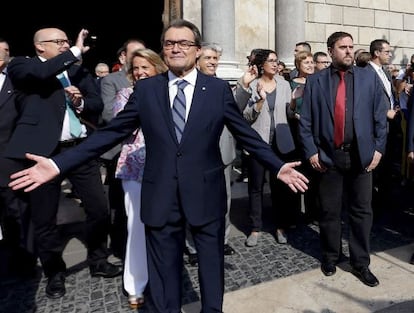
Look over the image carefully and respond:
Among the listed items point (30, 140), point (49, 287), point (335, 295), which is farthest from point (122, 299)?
point (335, 295)

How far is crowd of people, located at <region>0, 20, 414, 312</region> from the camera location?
2.24 metres

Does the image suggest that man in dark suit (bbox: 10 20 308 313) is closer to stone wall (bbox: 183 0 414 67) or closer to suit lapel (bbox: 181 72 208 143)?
suit lapel (bbox: 181 72 208 143)

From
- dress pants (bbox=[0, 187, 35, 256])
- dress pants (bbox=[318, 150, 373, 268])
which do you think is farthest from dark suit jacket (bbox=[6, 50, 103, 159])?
dress pants (bbox=[318, 150, 373, 268])

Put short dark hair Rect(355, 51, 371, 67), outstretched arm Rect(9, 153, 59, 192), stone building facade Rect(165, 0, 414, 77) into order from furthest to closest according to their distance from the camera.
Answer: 1. stone building facade Rect(165, 0, 414, 77)
2. short dark hair Rect(355, 51, 371, 67)
3. outstretched arm Rect(9, 153, 59, 192)

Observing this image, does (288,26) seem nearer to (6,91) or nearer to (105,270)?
(6,91)

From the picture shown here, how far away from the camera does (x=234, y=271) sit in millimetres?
3527

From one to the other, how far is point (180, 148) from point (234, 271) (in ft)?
5.64

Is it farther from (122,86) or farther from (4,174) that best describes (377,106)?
(4,174)

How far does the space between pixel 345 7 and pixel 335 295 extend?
7149 mm

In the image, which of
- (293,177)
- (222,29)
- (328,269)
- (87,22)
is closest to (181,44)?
(293,177)

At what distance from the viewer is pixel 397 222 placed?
464 cm

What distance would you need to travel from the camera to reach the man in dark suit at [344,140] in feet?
10.6

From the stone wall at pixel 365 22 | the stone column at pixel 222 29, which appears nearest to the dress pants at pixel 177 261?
the stone column at pixel 222 29

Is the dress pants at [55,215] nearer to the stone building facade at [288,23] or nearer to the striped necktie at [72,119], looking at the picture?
the striped necktie at [72,119]
